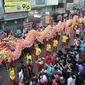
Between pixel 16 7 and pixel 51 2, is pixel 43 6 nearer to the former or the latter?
pixel 51 2

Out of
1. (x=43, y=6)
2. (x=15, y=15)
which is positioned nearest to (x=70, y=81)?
(x=15, y=15)

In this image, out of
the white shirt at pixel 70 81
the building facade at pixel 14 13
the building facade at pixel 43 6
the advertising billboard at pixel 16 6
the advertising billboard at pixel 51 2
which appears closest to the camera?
the white shirt at pixel 70 81

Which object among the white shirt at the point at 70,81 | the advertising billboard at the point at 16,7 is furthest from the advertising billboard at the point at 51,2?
the white shirt at the point at 70,81

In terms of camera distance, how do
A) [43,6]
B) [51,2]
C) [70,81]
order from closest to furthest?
[70,81]
[43,6]
[51,2]

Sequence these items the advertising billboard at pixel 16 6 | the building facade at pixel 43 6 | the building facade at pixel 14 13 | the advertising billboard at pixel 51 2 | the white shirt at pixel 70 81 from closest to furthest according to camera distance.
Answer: the white shirt at pixel 70 81 → the building facade at pixel 14 13 → the advertising billboard at pixel 16 6 → the building facade at pixel 43 6 → the advertising billboard at pixel 51 2

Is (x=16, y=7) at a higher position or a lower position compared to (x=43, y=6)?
higher

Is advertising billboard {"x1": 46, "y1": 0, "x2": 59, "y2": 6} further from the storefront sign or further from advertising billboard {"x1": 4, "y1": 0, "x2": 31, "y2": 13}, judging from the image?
the storefront sign

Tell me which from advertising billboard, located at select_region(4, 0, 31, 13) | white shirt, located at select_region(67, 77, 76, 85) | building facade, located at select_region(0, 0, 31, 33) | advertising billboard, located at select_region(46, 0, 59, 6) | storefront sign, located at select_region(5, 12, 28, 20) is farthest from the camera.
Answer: advertising billboard, located at select_region(46, 0, 59, 6)

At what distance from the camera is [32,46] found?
699 inches

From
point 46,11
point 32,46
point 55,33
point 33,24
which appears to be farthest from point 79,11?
point 32,46

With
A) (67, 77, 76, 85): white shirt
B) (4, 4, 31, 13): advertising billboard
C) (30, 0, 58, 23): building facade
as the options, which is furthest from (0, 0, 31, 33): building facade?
(67, 77, 76, 85): white shirt

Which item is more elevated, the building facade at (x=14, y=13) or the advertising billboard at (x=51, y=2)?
the advertising billboard at (x=51, y=2)

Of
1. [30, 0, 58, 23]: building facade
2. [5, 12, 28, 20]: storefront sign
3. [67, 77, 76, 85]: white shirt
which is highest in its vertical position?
[30, 0, 58, 23]: building facade

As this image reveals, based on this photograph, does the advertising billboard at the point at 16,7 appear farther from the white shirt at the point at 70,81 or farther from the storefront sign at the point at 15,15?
the white shirt at the point at 70,81
